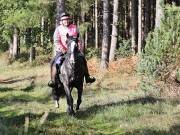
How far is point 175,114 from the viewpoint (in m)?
12.0

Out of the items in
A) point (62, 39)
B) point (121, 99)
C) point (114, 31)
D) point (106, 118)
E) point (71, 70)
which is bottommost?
point (121, 99)

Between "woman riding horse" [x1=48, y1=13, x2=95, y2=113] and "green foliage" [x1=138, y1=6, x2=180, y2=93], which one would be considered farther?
"green foliage" [x1=138, y1=6, x2=180, y2=93]

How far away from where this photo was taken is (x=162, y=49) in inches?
628

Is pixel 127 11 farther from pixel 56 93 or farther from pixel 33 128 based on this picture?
pixel 33 128

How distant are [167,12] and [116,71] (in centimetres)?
1088

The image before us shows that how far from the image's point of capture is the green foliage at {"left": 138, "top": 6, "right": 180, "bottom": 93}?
15.7 m

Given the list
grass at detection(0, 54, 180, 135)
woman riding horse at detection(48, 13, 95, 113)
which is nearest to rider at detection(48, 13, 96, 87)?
woman riding horse at detection(48, 13, 95, 113)

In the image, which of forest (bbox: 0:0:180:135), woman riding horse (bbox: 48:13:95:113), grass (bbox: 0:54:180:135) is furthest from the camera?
woman riding horse (bbox: 48:13:95:113)

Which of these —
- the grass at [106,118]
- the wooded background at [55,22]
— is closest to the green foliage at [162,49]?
the grass at [106,118]

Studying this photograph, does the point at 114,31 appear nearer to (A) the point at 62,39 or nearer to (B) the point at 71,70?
(A) the point at 62,39

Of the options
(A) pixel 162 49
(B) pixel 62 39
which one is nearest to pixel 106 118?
(B) pixel 62 39

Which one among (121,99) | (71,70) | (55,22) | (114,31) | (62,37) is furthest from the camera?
(55,22)

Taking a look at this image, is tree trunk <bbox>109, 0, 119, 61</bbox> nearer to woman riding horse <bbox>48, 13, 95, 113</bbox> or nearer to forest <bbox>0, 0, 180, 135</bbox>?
forest <bbox>0, 0, 180, 135</bbox>

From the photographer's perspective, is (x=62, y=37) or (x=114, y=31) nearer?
(x=62, y=37)
